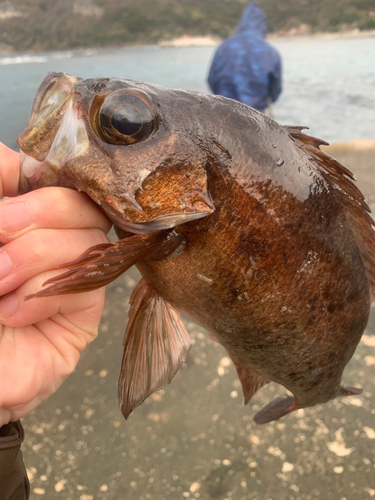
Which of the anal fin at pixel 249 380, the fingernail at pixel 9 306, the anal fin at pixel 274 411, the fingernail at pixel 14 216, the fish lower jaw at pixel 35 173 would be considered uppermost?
the fish lower jaw at pixel 35 173

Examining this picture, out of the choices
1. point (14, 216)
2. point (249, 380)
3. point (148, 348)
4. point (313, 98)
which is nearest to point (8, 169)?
point (14, 216)

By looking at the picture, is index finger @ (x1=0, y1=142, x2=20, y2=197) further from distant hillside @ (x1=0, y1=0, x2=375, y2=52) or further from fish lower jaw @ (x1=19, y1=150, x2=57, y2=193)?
distant hillside @ (x1=0, y1=0, x2=375, y2=52)

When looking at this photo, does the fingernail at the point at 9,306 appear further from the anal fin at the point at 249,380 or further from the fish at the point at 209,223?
the anal fin at the point at 249,380

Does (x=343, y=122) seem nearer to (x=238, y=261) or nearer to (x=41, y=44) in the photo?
(x=238, y=261)

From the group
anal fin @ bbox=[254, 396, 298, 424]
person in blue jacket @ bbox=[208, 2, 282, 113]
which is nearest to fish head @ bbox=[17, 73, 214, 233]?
anal fin @ bbox=[254, 396, 298, 424]

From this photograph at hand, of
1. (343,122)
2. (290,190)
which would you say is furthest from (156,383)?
(343,122)

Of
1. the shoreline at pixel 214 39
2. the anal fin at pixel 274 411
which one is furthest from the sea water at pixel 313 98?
the shoreline at pixel 214 39
